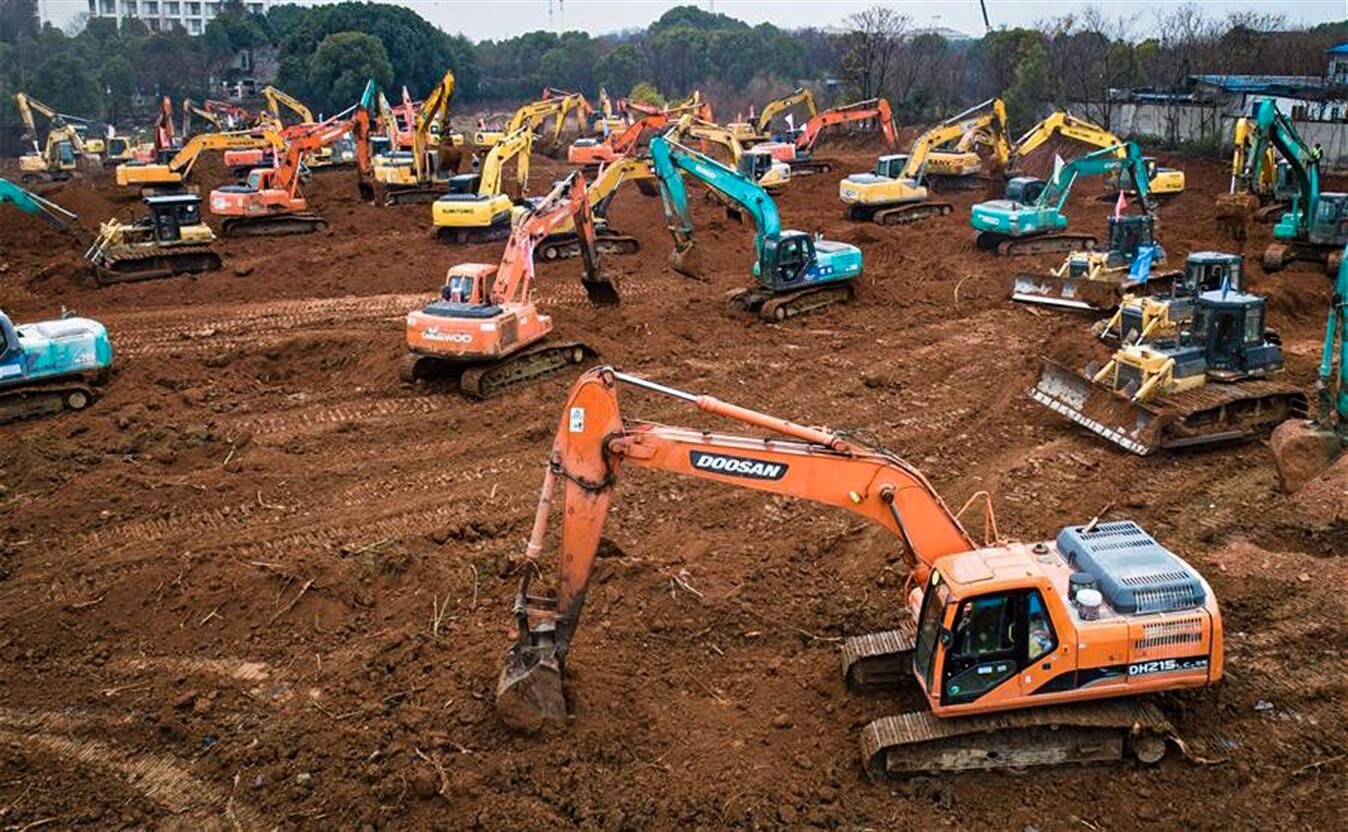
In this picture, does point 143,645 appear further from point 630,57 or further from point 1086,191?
point 630,57

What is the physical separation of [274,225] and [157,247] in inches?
185

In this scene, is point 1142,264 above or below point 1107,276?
above

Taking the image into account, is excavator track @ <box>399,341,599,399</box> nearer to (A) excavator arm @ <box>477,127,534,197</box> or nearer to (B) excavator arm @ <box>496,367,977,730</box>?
(B) excavator arm @ <box>496,367,977,730</box>

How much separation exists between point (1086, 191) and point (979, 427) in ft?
76.8

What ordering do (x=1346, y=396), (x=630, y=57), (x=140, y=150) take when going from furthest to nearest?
1. (x=630, y=57)
2. (x=140, y=150)
3. (x=1346, y=396)

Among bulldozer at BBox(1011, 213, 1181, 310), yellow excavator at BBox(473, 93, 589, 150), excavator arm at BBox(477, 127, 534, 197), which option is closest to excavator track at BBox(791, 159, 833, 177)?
yellow excavator at BBox(473, 93, 589, 150)

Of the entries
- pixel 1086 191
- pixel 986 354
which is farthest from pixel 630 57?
pixel 986 354

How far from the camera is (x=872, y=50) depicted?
55.8 metres

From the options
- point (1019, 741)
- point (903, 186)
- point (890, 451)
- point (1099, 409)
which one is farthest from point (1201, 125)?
point (1019, 741)

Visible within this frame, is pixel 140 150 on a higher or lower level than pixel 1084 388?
higher

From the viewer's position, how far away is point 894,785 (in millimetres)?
7887

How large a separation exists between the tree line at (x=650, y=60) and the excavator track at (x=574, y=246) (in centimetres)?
2688

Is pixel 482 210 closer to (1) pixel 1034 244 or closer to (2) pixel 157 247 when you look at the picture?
(2) pixel 157 247

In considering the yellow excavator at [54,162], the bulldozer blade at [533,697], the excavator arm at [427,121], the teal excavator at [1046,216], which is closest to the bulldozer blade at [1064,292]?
the teal excavator at [1046,216]
